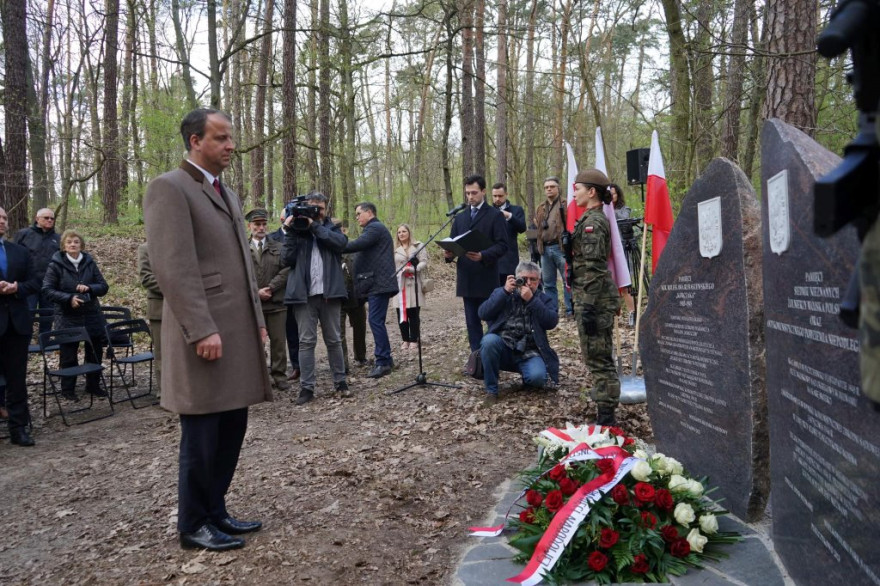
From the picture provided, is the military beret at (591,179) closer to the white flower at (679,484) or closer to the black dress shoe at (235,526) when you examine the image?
the white flower at (679,484)

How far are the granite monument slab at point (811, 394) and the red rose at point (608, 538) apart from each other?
2.31 ft

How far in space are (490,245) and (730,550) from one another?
433 cm

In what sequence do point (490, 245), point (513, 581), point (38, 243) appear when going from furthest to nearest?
point (38, 243) < point (490, 245) < point (513, 581)

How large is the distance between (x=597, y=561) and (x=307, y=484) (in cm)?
222

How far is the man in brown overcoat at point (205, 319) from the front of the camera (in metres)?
3.05

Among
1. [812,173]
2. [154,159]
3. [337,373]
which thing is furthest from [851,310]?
[154,159]

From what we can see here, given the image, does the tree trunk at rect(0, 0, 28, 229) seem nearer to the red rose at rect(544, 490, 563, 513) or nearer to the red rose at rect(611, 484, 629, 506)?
the red rose at rect(544, 490, 563, 513)

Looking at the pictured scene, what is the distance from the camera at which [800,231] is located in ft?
8.32

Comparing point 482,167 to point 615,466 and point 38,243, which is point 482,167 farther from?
point 615,466

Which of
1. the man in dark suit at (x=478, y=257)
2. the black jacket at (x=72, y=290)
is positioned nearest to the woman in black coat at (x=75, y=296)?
the black jacket at (x=72, y=290)

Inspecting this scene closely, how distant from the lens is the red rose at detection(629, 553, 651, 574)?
2811 millimetres

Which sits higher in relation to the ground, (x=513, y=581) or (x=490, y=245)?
(x=490, y=245)

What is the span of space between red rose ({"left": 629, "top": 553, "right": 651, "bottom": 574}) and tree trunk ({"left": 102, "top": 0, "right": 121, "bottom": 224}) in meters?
12.4

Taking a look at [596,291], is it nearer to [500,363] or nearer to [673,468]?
[500,363]
